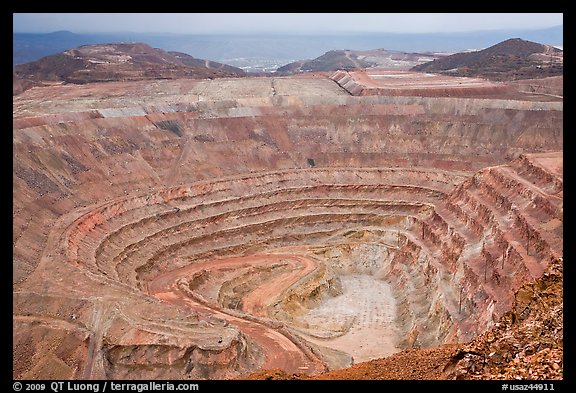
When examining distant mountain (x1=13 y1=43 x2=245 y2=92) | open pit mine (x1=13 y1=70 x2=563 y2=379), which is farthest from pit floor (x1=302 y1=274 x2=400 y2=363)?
distant mountain (x1=13 y1=43 x2=245 y2=92)

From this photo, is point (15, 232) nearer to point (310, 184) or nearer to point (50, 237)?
point (50, 237)

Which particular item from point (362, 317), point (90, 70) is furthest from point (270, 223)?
point (90, 70)

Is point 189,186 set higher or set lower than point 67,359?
higher

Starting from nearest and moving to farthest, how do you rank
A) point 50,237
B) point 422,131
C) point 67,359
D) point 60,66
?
1. point 67,359
2. point 50,237
3. point 422,131
4. point 60,66

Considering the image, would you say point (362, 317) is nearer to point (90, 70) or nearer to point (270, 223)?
point (270, 223)

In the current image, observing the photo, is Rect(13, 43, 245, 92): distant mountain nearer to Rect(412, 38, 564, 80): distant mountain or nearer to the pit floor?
Rect(412, 38, 564, 80): distant mountain
